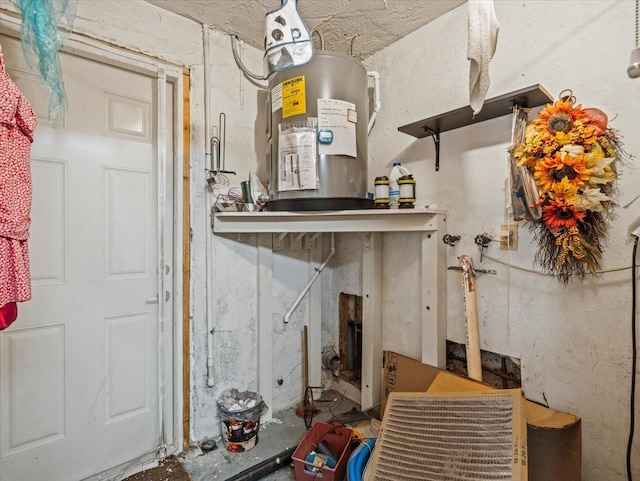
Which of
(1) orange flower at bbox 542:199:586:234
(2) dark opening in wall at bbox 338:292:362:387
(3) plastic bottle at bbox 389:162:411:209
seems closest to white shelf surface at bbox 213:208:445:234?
(3) plastic bottle at bbox 389:162:411:209

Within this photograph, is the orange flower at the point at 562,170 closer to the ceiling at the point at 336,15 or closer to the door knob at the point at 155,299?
the ceiling at the point at 336,15

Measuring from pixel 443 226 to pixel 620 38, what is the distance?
3.16ft

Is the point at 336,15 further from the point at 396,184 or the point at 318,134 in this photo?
the point at 396,184

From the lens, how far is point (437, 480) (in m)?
1.08

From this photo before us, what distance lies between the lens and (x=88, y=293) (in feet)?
5.19

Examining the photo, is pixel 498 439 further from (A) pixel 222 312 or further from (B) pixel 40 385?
(B) pixel 40 385

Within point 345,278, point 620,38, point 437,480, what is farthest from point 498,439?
point 620,38

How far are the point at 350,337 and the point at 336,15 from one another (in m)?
2.01

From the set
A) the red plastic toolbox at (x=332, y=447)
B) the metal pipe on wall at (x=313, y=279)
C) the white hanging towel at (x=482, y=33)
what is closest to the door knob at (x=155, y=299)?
the metal pipe on wall at (x=313, y=279)

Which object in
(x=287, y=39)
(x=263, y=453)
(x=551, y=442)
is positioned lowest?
(x=263, y=453)

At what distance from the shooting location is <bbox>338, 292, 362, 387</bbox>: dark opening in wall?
2.29 meters

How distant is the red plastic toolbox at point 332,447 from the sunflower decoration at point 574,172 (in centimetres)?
127

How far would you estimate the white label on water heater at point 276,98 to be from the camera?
1.55 meters

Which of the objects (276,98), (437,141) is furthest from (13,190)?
(437,141)
